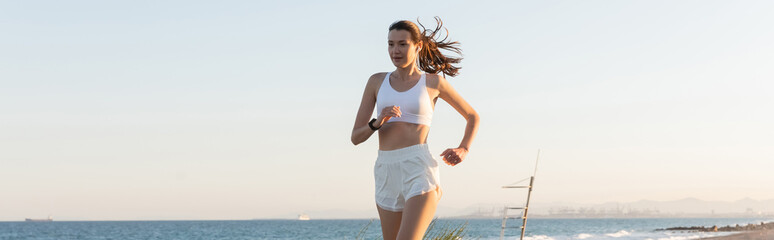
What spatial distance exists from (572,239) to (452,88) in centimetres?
4096

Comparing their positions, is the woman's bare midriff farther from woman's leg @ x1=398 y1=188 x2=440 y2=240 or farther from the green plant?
the green plant

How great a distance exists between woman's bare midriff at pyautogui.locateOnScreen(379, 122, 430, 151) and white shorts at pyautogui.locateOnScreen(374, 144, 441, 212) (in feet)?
0.09

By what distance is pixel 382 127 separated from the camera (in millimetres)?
3969

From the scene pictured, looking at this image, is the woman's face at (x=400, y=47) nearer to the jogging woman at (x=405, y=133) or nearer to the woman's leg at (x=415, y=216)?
the jogging woman at (x=405, y=133)

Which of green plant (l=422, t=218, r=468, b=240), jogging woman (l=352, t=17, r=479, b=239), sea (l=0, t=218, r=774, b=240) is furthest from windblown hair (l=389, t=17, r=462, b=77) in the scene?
sea (l=0, t=218, r=774, b=240)

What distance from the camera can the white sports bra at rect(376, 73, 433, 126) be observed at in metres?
3.90

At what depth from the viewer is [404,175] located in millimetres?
3850

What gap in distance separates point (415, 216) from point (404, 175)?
196 millimetres

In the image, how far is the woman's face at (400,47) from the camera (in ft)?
12.9

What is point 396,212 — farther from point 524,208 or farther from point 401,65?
point 524,208

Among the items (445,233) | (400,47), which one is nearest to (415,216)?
(400,47)

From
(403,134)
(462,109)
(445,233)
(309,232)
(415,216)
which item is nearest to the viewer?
(415,216)

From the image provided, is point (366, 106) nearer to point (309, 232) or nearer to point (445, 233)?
point (445, 233)

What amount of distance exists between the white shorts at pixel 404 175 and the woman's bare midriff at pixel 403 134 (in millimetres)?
26
